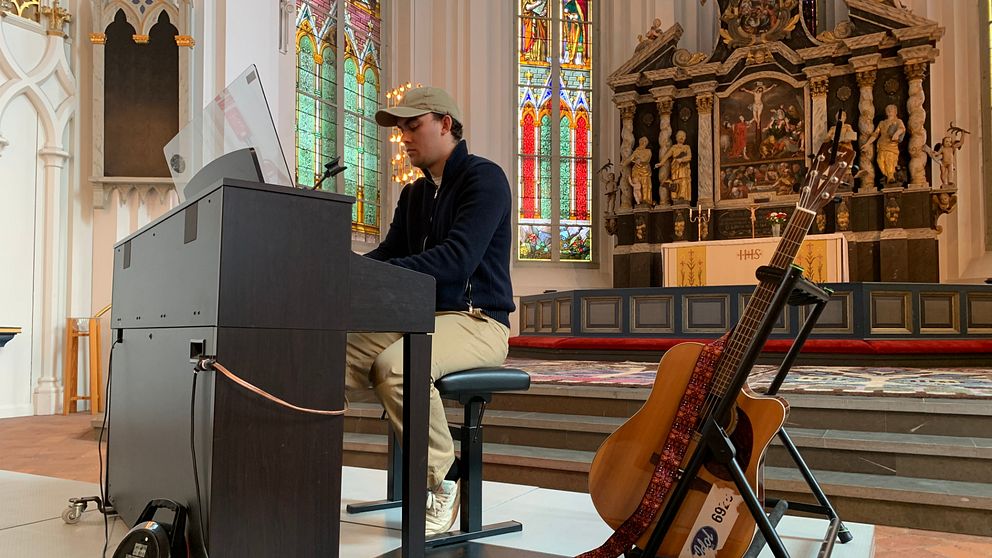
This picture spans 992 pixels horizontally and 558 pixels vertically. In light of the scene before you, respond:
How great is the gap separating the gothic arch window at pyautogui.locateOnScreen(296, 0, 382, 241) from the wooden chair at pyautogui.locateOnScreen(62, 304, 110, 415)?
3758 millimetres

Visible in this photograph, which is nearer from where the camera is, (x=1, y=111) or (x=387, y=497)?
(x=387, y=497)

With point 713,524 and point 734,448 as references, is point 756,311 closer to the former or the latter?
point 734,448

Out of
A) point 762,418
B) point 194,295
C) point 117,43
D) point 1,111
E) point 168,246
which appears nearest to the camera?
point 194,295

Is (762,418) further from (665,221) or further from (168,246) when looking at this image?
(665,221)

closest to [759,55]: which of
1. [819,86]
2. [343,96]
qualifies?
[819,86]

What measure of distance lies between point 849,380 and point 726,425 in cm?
409

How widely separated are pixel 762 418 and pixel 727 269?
8.29m

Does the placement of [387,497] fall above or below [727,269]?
below

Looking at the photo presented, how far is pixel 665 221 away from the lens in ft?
39.3

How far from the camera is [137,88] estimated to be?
765cm

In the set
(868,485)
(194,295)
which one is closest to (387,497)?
(194,295)

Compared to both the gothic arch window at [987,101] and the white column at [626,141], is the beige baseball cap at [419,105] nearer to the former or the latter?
the white column at [626,141]

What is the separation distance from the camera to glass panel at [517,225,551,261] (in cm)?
1309

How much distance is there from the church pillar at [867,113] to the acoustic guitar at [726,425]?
9.54m
